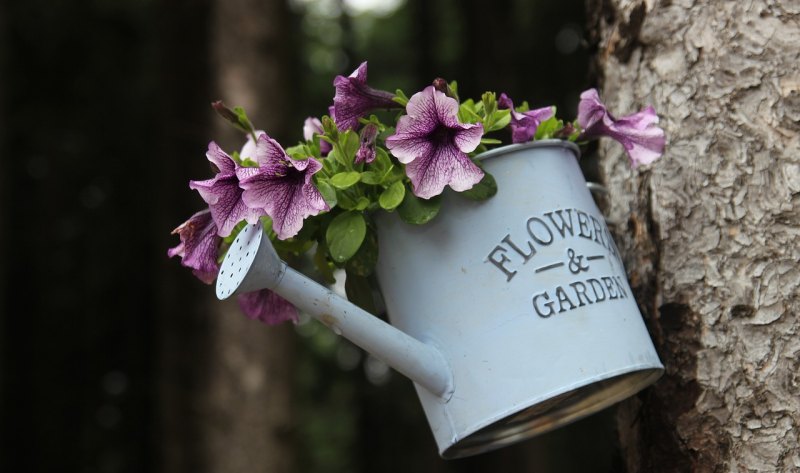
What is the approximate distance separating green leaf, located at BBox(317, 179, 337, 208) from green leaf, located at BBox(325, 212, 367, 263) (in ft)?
0.14

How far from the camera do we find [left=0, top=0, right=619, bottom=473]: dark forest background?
131 inches

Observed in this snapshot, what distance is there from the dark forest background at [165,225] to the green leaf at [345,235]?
211 centimetres

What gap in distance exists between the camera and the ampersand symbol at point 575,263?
1.23 m

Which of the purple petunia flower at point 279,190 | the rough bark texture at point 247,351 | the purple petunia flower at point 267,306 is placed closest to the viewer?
the purple petunia flower at point 279,190

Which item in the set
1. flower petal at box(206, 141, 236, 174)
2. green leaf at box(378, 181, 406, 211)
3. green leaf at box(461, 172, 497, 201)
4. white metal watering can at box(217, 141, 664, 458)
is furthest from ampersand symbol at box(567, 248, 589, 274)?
flower petal at box(206, 141, 236, 174)

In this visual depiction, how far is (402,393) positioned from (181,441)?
205 inches

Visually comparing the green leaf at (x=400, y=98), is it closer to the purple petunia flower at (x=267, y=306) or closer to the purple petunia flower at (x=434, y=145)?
the purple petunia flower at (x=434, y=145)

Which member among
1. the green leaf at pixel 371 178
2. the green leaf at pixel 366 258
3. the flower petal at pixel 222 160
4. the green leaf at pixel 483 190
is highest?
the flower petal at pixel 222 160

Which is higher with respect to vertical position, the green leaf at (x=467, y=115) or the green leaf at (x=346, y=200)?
the green leaf at (x=467, y=115)

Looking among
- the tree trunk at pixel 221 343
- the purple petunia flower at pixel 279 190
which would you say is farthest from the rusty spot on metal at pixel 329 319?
the tree trunk at pixel 221 343

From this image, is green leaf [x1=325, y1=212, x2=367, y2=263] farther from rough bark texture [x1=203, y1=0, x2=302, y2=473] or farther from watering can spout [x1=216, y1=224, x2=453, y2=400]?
rough bark texture [x1=203, y1=0, x2=302, y2=473]

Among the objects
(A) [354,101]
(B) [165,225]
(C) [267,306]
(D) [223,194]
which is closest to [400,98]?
(A) [354,101]

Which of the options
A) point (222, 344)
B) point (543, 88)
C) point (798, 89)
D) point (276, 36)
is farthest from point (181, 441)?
point (543, 88)

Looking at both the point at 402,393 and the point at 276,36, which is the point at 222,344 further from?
the point at 402,393
